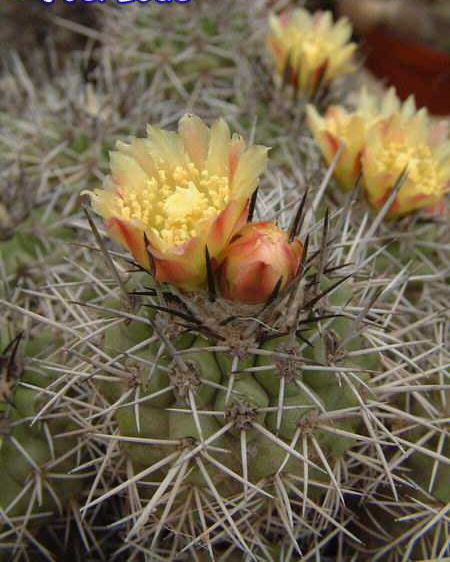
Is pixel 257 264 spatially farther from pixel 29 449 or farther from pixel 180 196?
pixel 29 449

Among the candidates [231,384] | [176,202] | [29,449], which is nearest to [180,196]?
[176,202]

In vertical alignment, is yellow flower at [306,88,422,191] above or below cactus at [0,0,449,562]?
above

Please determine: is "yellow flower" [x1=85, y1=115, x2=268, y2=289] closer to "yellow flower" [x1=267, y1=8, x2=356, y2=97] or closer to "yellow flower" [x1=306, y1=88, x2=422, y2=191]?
"yellow flower" [x1=306, y1=88, x2=422, y2=191]

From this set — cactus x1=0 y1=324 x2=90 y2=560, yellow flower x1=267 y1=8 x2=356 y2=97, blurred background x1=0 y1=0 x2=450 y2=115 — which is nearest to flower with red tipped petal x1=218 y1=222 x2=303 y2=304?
cactus x1=0 y1=324 x2=90 y2=560

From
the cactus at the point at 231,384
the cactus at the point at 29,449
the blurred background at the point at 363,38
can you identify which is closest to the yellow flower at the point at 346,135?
the cactus at the point at 231,384

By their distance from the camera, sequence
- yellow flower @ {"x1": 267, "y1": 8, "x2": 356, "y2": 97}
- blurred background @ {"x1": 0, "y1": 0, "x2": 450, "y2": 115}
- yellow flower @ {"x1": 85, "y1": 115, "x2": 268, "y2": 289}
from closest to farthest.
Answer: yellow flower @ {"x1": 85, "y1": 115, "x2": 268, "y2": 289}, yellow flower @ {"x1": 267, "y1": 8, "x2": 356, "y2": 97}, blurred background @ {"x1": 0, "y1": 0, "x2": 450, "y2": 115}

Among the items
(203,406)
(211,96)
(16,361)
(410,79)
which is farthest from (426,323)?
(410,79)

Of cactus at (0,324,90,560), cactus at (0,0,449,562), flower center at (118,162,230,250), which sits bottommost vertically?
cactus at (0,324,90,560)

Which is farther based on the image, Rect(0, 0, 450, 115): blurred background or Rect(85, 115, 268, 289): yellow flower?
Rect(0, 0, 450, 115): blurred background
